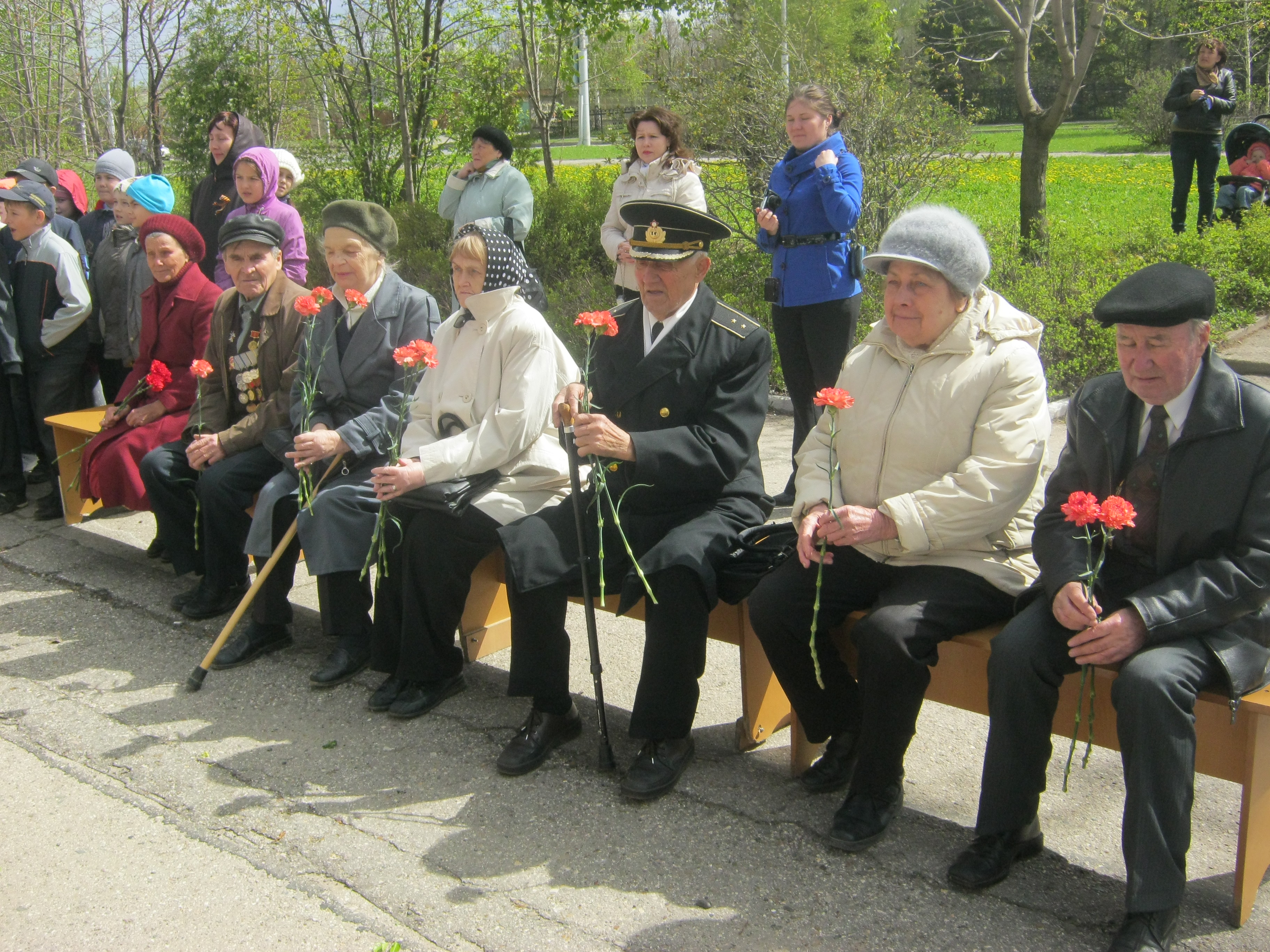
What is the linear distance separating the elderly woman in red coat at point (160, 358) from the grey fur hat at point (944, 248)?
138 inches

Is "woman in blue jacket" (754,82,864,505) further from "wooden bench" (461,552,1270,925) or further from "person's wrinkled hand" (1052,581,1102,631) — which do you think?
"person's wrinkled hand" (1052,581,1102,631)

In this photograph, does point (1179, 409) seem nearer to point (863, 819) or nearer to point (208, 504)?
point (863, 819)

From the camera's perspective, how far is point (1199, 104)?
463 inches

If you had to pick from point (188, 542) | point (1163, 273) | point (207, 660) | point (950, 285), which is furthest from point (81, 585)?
point (1163, 273)

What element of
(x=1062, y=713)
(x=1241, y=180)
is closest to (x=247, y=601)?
(x=1062, y=713)

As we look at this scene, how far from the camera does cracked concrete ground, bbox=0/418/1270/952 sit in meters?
2.87

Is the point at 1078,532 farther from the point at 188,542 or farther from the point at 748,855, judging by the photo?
the point at 188,542

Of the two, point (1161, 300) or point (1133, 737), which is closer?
point (1133, 737)

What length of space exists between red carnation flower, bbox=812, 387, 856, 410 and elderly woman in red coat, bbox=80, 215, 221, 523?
11.2 feet

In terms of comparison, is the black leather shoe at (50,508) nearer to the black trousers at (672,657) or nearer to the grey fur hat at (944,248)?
the black trousers at (672,657)

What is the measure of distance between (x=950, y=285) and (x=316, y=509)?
→ 7.92 ft

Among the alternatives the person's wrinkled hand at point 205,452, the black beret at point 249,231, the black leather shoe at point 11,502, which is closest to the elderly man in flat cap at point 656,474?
the person's wrinkled hand at point 205,452

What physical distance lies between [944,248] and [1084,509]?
0.89m

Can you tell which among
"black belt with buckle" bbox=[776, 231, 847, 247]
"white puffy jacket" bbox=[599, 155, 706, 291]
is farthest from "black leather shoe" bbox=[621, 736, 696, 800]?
"white puffy jacket" bbox=[599, 155, 706, 291]
